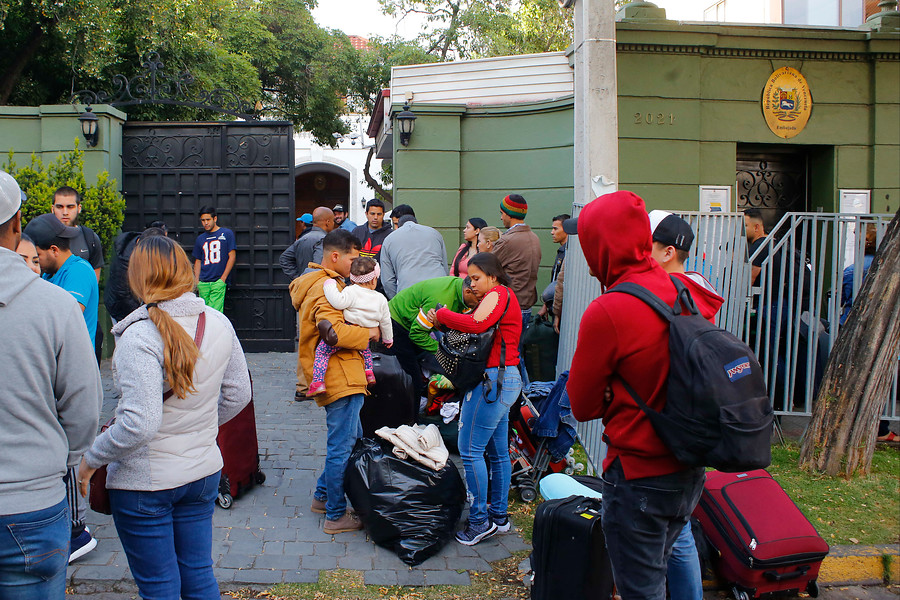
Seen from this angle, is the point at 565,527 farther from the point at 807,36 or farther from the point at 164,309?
the point at 807,36

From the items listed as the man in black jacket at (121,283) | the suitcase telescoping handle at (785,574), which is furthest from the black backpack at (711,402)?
the man in black jacket at (121,283)

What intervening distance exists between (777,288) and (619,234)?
4.67 meters

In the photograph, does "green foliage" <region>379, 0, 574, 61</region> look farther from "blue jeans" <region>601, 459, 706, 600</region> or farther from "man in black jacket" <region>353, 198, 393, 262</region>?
"blue jeans" <region>601, 459, 706, 600</region>

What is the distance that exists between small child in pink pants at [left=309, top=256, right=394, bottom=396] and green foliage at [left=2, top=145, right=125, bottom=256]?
553 cm

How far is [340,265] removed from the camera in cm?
457

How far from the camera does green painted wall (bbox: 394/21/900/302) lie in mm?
8898

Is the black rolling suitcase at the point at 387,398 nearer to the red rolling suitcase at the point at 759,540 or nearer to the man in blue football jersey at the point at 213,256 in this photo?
the red rolling suitcase at the point at 759,540

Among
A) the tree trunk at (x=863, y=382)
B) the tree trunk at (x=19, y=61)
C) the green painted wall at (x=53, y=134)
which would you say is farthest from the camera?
the tree trunk at (x=19, y=61)

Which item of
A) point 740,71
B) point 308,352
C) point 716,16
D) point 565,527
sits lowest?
point 565,527

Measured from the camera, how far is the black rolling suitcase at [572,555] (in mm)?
3422

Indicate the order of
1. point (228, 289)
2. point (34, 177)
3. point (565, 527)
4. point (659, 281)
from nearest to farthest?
point (659, 281), point (565, 527), point (34, 177), point (228, 289)

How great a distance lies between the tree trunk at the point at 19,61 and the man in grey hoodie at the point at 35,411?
12830 millimetres

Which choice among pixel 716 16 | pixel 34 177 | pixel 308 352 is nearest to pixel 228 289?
pixel 34 177

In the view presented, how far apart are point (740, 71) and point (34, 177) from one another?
889cm
